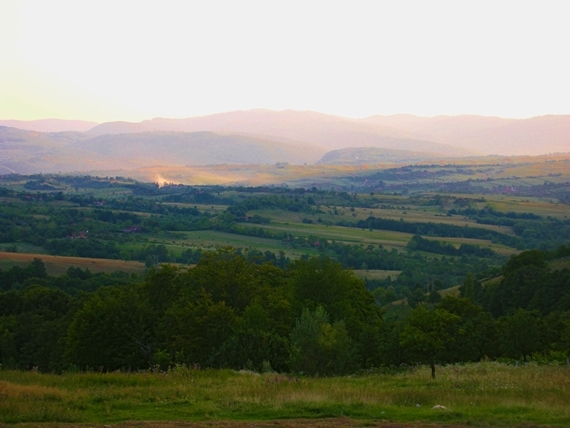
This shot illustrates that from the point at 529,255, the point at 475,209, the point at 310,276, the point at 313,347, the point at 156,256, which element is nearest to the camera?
the point at 313,347

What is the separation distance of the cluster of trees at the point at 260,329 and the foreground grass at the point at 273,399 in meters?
5.93

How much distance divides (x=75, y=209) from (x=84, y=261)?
67.1 m

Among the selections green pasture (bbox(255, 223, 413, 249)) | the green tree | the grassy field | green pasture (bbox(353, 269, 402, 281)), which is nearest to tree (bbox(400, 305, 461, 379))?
the green tree

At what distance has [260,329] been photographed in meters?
31.4

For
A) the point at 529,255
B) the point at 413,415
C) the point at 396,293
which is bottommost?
the point at 396,293

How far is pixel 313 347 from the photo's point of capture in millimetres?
26672

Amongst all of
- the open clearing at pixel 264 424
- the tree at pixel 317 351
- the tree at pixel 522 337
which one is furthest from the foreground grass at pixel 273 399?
the tree at pixel 522 337

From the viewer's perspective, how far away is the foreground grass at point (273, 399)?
49.5 ft

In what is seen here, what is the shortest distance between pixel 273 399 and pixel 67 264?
290ft

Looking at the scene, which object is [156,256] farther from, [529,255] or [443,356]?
[443,356]

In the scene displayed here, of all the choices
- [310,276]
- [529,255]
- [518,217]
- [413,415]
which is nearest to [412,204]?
[518,217]

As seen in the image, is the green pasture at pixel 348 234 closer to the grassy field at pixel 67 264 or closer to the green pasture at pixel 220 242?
the green pasture at pixel 220 242

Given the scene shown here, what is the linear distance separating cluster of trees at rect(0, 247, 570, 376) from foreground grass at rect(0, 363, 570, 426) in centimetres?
593

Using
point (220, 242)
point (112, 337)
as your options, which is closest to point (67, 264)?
point (220, 242)
